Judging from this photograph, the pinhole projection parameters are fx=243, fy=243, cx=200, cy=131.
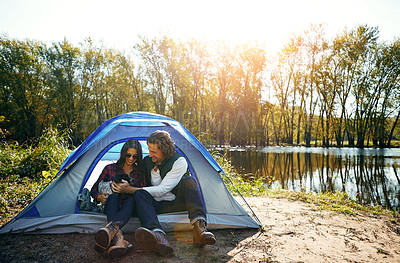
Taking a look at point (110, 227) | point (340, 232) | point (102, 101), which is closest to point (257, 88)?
point (102, 101)

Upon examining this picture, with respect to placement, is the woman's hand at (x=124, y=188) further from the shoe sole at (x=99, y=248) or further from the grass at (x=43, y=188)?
the grass at (x=43, y=188)

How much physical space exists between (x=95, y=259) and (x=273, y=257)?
5.32 feet

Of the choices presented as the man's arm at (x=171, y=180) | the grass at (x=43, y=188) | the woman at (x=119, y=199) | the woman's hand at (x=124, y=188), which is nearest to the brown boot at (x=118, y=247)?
the woman at (x=119, y=199)

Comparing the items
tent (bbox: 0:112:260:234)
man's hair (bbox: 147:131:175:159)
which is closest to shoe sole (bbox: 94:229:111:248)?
tent (bbox: 0:112:260:234)

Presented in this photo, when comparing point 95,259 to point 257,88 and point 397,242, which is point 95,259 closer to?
point 397,242

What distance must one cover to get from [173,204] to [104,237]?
2.83 ft

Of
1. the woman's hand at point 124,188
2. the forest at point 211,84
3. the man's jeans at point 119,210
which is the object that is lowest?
the man's jeans at point 119,210

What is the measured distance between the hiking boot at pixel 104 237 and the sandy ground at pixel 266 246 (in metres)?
0.14

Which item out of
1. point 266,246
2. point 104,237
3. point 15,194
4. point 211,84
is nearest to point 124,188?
point 104,237

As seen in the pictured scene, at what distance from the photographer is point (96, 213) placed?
278cm

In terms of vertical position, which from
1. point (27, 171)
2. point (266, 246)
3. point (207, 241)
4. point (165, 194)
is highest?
point (165, 194)

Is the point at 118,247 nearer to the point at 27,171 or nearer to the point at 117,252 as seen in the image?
the point at 117,252

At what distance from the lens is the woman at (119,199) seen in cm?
205

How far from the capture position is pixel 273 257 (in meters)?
2.29
